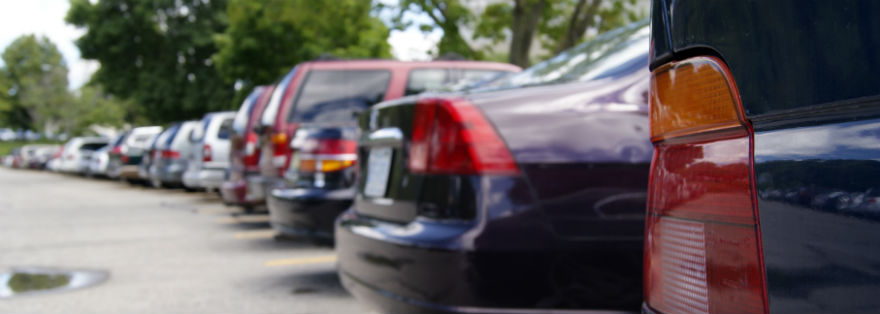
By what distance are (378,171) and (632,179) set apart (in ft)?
3.99

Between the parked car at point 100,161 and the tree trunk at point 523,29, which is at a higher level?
the tree trunk at point 523,29

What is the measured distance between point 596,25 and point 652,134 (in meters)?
20.9

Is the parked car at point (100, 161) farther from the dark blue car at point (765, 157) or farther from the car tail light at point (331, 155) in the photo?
the dark blue car at point (765, 157)

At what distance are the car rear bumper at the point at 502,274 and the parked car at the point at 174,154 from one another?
13.2 meters

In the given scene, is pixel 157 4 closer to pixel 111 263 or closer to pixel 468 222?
pixel 111 263

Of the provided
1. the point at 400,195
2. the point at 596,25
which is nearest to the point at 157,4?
the point at 596,25

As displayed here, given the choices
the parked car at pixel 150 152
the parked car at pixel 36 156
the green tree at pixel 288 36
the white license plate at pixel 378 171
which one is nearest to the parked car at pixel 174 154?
the parked car at pixel 150 152

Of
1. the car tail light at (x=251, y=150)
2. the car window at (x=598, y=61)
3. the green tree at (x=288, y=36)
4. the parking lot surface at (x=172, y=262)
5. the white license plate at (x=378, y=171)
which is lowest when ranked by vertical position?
the parking lot surface at (x=172, y=262)

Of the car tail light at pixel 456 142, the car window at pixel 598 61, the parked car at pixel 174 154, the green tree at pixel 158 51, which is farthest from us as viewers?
the green tree at pixel 158 51

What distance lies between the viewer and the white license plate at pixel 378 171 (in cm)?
374

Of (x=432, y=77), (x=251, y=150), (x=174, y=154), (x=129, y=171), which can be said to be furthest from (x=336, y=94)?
(x=129, y=171)

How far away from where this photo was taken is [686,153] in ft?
5.62

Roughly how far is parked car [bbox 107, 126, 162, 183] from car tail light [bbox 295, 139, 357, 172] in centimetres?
1540

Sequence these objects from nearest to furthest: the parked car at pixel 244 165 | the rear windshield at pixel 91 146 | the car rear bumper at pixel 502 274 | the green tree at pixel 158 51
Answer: the car rear bumper at pixel 502 274 < the parked car at pixel 244 165 < the rear windshield at pixel 91 146 < the green tree at pixel 158 51
